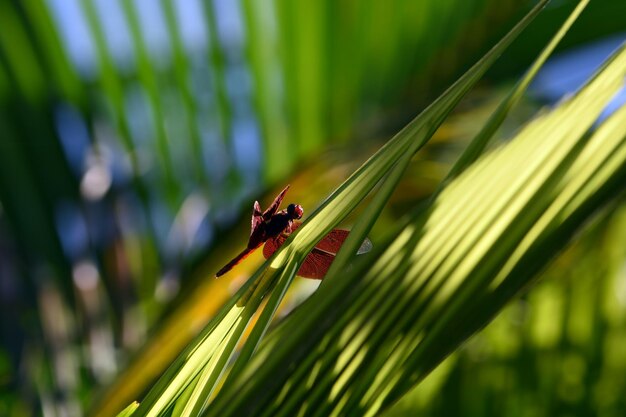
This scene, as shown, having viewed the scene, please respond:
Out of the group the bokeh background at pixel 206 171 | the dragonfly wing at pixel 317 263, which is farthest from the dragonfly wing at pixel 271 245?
the bokeh background at pixel 206 171

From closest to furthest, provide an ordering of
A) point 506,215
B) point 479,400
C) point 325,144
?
point 506,215 → point 479,400 → point 325,144

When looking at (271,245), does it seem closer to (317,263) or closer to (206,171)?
(317,263)

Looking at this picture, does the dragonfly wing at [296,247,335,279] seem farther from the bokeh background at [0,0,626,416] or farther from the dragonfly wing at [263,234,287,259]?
the bokeh background at [0,0,626,416]

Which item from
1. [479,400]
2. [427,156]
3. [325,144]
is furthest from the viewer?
[427,156]

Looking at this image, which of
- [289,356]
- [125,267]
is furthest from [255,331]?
[125,267]

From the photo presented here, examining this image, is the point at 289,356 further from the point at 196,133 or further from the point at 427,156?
the point at 427,156

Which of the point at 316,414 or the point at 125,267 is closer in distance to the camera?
the point at 316,414

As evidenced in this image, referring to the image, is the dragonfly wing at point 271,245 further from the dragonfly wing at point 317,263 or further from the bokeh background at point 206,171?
the bokeh background at point 206,171

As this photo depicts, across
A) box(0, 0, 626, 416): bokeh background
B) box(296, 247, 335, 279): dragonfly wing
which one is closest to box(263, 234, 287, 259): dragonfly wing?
box(296, 247, 335, 279): dragonfly wing
